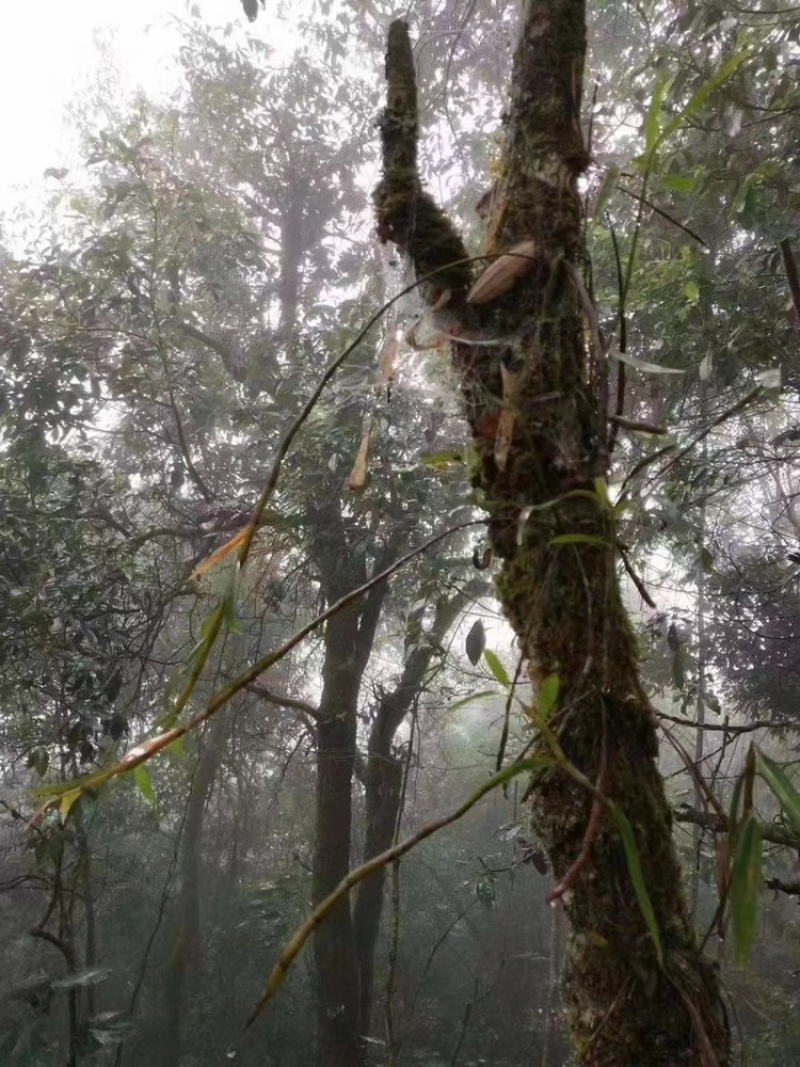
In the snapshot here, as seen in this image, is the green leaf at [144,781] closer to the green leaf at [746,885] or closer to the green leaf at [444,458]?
the green leaf at [444,458]

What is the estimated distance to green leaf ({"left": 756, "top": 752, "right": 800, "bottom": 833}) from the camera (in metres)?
0.52

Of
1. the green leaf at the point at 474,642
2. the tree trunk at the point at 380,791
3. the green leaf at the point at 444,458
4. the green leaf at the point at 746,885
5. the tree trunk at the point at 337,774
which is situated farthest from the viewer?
the tree trunk at the point at 380,791

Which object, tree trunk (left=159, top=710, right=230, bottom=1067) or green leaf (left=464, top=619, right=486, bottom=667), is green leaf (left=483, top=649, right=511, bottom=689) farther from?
tree trunk (left=159, top=710, right=230, bottom=1067)

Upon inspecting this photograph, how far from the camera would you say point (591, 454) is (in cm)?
67

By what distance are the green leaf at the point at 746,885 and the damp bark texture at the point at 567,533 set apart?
0.27 feet

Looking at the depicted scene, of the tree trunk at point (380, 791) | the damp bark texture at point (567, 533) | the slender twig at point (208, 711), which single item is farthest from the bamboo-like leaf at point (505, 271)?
the tree trunk at point (380, 791)

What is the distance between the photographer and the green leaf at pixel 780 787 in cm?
52

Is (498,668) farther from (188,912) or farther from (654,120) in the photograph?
(188,912)

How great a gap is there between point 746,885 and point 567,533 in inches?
11.8

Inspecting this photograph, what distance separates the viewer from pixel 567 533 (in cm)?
67

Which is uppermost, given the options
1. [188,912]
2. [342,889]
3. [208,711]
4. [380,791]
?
[380,791]

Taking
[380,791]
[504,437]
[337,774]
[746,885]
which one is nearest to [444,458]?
[504,437]

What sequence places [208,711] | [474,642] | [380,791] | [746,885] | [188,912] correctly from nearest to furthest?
[746,885]
[208,711]
[474,642]
[380,791]
[188,912]

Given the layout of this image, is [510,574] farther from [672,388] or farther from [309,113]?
[309,113]
